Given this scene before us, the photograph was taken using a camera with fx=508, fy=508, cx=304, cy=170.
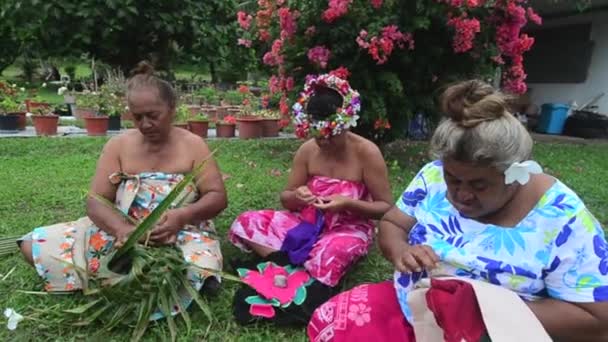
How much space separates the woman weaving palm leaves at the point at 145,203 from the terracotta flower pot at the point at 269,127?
612 cm

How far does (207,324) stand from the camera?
7.68ft

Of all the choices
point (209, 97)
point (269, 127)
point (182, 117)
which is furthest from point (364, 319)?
point (209, 97)

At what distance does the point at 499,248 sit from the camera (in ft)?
4.90

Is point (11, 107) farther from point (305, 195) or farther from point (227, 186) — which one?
point (305, 195)

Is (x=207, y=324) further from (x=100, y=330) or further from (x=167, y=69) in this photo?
(x=167, y=69)

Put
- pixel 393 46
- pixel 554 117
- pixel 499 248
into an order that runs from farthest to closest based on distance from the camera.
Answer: pixel 554 117 < pixel 393 46 < pixel 499 248

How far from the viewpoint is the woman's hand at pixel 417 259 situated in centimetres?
156

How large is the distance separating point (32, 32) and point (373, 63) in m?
3.22

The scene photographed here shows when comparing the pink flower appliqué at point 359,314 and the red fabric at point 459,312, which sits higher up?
the red fabric at point 459,312

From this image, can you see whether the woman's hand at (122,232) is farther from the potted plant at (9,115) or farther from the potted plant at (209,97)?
the potted plant at (209,97)

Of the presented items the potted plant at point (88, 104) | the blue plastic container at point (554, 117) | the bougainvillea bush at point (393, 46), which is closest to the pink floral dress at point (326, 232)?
the bougainvillea bush at point (393, 46)

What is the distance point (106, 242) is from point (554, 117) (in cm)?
1010

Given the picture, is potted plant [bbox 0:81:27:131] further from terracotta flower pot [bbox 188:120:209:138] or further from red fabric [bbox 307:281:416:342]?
red fabric [bbox 307:281:416:342]

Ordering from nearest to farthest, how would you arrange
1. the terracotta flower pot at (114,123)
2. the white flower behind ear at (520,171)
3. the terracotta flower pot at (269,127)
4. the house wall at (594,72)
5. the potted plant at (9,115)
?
the white flower behind ear at (520,171), the potted plant at (9,115), the terracotta flower pot at (114,123), the terracotta flower pot at (269,127), the house wall at (594,72)
